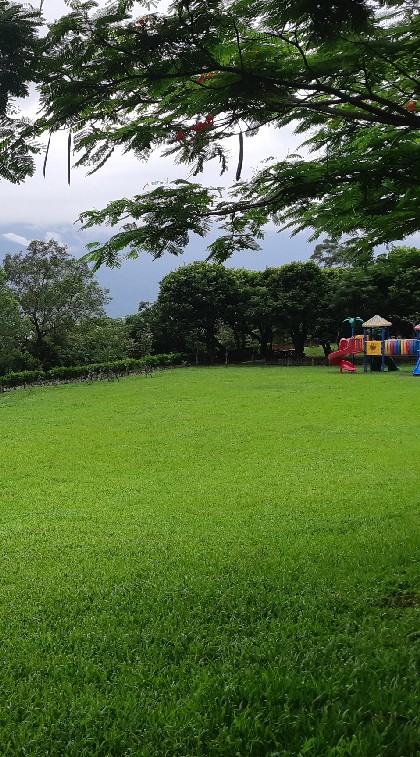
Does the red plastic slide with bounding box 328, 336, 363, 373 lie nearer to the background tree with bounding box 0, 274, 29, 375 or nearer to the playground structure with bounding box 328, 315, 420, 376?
the playground structure with bounding box 328, 315, 420, 376

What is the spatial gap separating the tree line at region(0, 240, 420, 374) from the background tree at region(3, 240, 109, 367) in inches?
2.1

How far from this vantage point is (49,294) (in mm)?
30516

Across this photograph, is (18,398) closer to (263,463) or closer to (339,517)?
(263,463)

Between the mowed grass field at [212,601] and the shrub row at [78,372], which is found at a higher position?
the shrub row at [78,372]

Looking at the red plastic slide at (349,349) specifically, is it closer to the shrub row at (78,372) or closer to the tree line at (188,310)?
the tree line at (188,310)

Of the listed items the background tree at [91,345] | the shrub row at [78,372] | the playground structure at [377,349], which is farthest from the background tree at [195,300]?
the playground structure at [377,349]

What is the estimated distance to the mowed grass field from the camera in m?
2.71

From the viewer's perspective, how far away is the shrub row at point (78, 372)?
25969mm

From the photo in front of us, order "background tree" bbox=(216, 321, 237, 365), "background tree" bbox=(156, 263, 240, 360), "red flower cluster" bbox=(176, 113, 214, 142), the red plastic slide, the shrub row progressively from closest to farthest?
"red flower cluster" bbox=(176, 113, 214, 142), the shrub row, the red plastic slide, "background tree" bbox=(156, 263, 240, 360), "background tree" bbox=(216, 321, 237, 365)

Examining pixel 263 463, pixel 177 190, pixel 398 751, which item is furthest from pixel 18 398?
pixel 398 751

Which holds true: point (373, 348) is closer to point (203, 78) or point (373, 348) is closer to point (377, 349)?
point (377, 349)

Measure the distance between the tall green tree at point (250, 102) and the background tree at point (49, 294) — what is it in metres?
27.2

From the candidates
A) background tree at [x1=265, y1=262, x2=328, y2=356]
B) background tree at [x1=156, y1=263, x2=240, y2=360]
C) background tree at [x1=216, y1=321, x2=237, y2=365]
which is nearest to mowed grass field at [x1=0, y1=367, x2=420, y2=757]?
background tree at [x1=265, y1=262, x2=328, y2=356]

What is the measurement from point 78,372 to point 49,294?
16.1 ft
